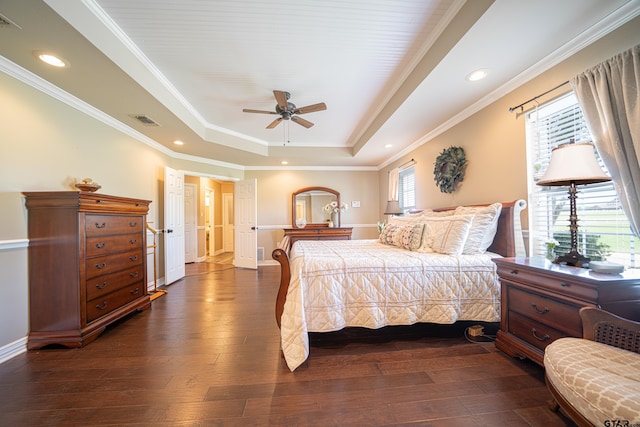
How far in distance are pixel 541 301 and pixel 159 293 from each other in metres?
4.31

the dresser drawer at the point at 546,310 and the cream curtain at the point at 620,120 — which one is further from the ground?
the cream curtain at the point at 620,120

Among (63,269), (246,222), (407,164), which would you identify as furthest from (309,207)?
(63,269)

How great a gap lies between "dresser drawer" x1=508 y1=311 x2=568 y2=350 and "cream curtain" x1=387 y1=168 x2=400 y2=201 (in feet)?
10.4

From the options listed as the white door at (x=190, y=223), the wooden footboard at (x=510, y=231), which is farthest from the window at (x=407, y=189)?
the white door at (x=190, y=223)

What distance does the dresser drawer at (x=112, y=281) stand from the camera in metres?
2.19

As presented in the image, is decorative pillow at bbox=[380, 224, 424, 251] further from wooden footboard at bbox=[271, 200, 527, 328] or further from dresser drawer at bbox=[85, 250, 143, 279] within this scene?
dresser drawer at bbox=[85, 250, 143, 279]

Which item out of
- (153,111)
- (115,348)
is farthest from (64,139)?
(115,348)

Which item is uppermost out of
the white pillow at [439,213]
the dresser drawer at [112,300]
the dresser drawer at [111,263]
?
the white pillow at [439,213]

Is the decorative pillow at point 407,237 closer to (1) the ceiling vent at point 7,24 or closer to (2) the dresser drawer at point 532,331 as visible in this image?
(2) the dresser drawer at point 532,331

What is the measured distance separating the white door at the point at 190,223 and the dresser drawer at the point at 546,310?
251 inches

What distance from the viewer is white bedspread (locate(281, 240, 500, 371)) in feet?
6.03

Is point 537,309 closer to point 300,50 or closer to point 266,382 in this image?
point 266,382

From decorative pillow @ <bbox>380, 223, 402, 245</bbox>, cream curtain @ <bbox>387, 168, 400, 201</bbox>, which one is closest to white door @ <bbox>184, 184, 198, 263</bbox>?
cream curtain @ <bbox>387, 168, 400, 201</bbox>

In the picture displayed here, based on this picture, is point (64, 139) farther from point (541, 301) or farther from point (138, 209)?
point (541, 301)
